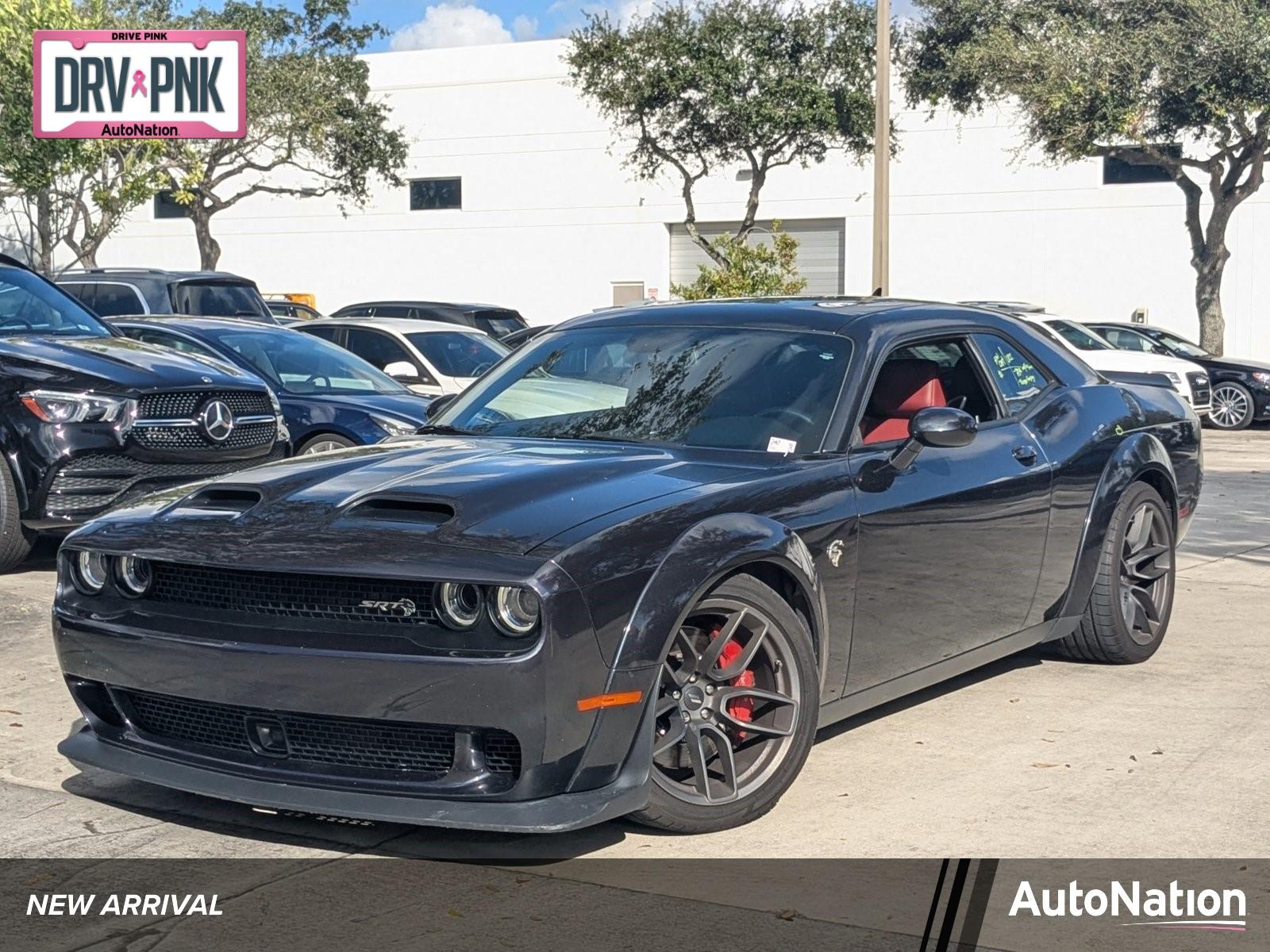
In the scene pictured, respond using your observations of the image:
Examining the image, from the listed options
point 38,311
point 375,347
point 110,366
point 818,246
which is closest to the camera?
point 110,366

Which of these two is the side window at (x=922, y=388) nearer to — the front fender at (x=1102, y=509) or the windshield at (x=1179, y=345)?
the front fender at (x=1102, y=509)

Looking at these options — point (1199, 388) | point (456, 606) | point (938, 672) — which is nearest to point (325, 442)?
point (938, 672)

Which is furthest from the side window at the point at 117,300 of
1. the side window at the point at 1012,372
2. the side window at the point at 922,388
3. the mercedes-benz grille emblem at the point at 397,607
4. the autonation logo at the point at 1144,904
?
the autonation logo at the point at 1144,904

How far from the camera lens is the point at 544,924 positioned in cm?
374

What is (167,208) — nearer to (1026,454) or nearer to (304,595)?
(1026,454)

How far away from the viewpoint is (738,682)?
4492mm

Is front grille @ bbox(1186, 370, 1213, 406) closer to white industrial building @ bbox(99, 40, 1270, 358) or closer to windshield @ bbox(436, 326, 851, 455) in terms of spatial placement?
white industrial building @ bbox(99, 40, 1270, 358)

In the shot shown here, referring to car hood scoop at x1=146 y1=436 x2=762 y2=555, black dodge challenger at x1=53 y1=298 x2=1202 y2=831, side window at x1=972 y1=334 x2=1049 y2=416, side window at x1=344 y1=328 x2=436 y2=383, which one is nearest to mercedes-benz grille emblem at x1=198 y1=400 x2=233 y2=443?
black dodge challenger at x1=53 y1=298 x2=1202 y2=831

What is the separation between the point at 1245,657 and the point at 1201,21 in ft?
75.4

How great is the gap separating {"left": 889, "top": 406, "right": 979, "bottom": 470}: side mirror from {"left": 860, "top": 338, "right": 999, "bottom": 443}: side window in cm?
16

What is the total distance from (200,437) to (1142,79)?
22772mm

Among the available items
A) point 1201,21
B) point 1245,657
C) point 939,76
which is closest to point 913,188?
point 939,76

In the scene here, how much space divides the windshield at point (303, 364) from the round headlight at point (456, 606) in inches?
313

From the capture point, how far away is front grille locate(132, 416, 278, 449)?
8.42 m
